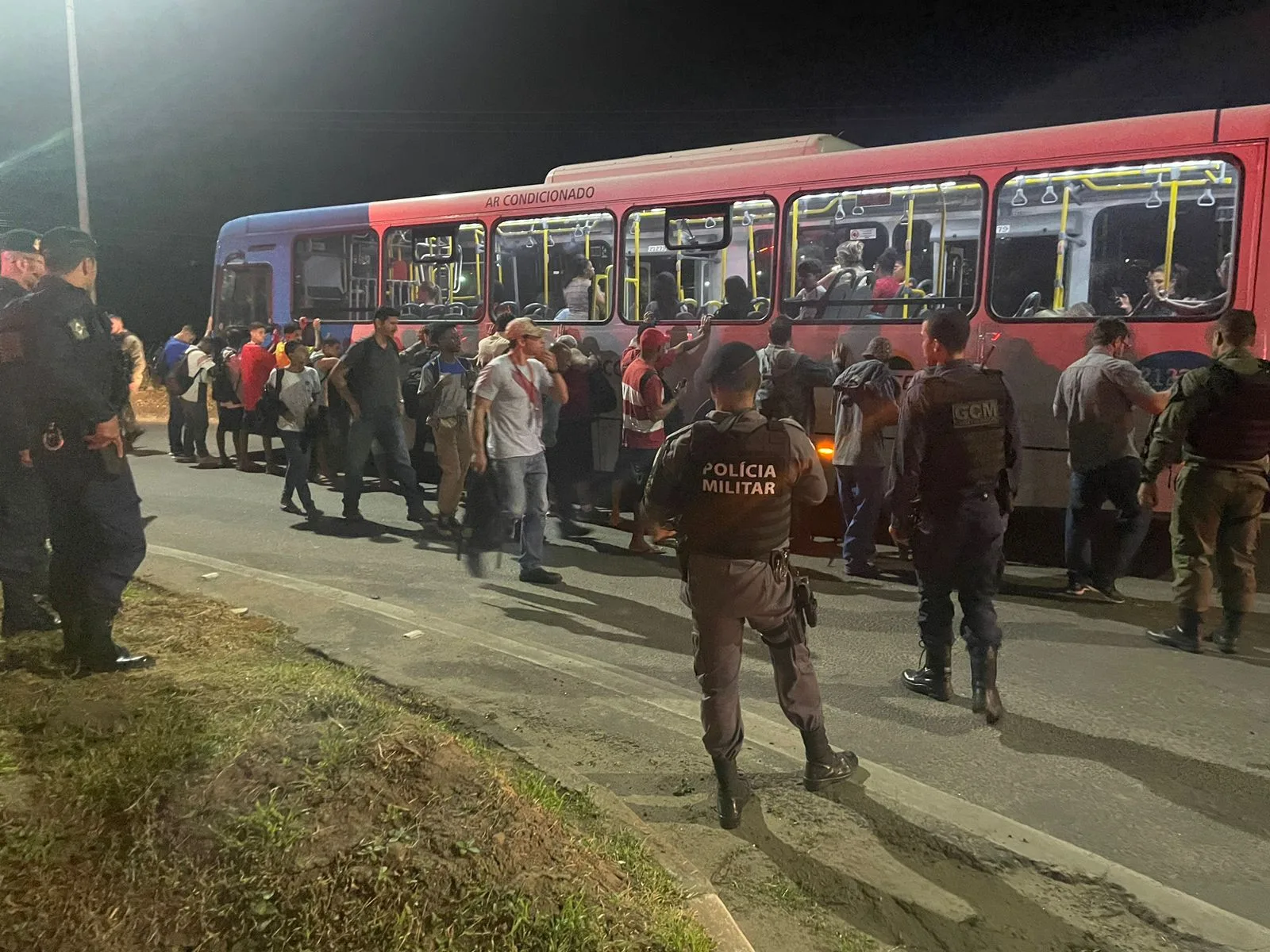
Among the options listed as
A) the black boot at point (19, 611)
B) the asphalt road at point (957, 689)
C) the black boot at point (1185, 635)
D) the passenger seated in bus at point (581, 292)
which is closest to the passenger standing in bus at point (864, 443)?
the asphalt road at point (957, 689)

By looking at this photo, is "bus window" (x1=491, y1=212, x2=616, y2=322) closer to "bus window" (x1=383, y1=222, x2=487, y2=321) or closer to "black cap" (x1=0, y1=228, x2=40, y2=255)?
"bus window" (x1=383, y1=222, x2=487, y2=321)

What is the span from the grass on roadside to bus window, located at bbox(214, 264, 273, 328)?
1097cm

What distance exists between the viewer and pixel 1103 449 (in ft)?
21.1

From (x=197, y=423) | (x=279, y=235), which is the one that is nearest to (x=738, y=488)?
(x=197, y=423)

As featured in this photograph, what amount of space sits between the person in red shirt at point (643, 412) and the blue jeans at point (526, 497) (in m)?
0.88

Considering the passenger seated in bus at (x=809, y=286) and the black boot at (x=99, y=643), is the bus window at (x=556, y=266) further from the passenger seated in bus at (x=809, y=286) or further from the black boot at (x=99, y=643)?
the black boot at (x=99, y=643)

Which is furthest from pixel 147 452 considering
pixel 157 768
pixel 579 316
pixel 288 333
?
pixel 157 768

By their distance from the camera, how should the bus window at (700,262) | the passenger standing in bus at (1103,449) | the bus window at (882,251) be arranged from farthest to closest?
the bus window at (700,262) < the bus window at (882,251) < the passenger standing in bus at (1103,449)

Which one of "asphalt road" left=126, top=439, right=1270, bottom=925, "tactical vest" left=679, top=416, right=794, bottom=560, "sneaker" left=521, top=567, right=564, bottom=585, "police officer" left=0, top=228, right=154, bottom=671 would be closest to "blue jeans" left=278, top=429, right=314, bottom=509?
"asphalt road" left=126, top=439, right=1270, bottom=925

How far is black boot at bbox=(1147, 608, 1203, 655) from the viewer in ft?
18.4

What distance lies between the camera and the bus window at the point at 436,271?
11.1 metres

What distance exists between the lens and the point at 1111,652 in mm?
5637

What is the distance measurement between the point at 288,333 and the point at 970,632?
804 cm

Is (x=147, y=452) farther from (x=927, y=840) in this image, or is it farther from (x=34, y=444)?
(x=927, y=840)
